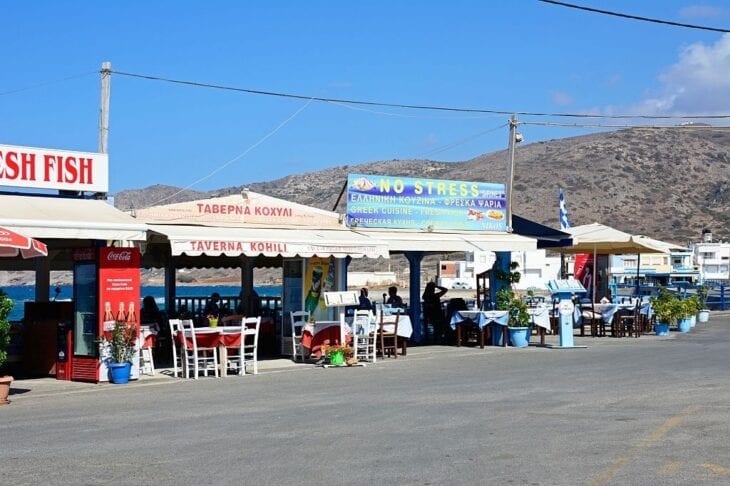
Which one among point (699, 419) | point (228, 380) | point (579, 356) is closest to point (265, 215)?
point (228, 380)

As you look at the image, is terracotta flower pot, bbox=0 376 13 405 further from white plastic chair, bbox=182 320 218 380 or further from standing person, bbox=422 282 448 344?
standing person, bbox=422 282 448 344

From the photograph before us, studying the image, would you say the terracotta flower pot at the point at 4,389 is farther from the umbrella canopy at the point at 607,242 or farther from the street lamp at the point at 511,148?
the umbrella canopy at the point at 607,242

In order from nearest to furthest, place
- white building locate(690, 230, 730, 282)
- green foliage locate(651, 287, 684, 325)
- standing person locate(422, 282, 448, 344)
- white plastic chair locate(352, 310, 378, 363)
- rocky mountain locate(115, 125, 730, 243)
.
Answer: white plastic chair locate(352, 310, 378, 363) < standing person locate(422, 282, 448, 344) < green foliage locate(651, 287, 684, 325) < white building locate(690, 230, 730, 282) < rocky mountain locate(115, 125, 730, 243)

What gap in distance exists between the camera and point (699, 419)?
11.6 meters

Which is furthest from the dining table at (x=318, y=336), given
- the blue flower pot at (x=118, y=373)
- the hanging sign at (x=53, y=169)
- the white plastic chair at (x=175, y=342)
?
the hanging sign at (x=53, y=169)

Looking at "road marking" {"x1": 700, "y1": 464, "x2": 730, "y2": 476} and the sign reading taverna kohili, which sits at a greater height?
the sign reading taverna kohili

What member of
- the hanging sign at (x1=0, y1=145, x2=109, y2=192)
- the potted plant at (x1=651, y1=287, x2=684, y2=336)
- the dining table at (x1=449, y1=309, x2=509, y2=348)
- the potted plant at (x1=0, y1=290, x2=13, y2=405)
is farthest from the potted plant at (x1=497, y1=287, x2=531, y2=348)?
the potted plant at (x1=0, y1=290, x2=13, y2=405)

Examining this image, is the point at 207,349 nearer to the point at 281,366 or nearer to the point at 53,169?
the point at 281,366

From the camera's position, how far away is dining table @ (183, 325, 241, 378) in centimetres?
1755

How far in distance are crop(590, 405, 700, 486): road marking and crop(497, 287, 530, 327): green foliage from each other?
10909mm

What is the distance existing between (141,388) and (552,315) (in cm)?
1589

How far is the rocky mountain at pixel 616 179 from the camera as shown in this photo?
93750 millimetres

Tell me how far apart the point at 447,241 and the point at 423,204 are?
145 centimetres

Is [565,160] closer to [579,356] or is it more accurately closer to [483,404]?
[579,356]
